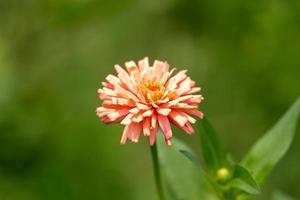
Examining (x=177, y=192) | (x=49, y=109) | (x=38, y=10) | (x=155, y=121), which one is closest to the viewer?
(x=155, y=121)

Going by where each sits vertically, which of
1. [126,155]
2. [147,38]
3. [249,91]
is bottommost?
[126,155]

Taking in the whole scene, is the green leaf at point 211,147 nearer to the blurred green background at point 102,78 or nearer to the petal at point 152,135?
the petal at point 152,135

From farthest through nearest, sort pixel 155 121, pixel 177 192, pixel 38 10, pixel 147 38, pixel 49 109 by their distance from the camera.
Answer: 1. pixel 147 38
2. pixel 38 10
3. pixel 49 109
4. pixel 177 192
5. pixel 155 121

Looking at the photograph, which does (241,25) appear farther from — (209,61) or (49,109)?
(49,109)

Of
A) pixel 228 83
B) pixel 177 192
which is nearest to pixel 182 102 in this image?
pixel 177 192

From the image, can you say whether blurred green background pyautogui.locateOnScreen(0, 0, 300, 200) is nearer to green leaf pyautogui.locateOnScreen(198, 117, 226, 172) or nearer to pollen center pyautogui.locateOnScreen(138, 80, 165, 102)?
green leaf pyautogui.locateOnScreen(198, 117, 226, 172)

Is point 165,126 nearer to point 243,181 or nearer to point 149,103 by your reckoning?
point 149,103

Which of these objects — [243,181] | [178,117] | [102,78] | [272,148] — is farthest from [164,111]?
[102,78]
